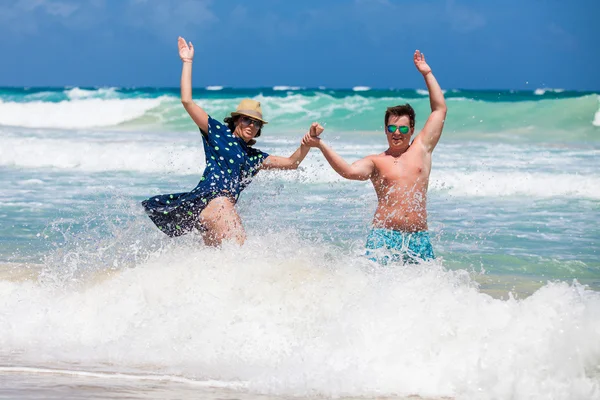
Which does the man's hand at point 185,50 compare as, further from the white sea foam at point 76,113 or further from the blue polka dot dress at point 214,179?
the white sea foam at point 76,113

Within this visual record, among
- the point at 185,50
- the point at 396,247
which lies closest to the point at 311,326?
the point at 396,247

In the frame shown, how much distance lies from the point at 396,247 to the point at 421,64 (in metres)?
1.24

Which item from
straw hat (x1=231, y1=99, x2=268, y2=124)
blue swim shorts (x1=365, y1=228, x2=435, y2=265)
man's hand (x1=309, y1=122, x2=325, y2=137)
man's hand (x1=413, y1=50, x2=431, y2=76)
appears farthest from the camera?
straw hat (x1=231, y1=99, x2=268, y2=124)

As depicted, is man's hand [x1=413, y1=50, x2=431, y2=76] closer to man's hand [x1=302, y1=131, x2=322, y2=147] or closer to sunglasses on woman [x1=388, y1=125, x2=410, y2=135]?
sunglasses on woman [x1=388, y1=125, x2=410, y2=135]

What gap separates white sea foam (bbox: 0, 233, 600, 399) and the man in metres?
0.16

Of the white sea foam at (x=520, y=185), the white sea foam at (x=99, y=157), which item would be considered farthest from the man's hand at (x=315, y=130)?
the white sea foam at (x=99, y=157)

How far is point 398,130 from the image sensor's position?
5.40 m

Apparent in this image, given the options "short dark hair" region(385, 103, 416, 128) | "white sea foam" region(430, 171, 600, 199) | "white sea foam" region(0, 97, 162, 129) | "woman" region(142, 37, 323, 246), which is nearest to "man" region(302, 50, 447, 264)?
"short dark hair" region(385, 103, 416, 128)

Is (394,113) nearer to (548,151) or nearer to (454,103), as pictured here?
(548,151)

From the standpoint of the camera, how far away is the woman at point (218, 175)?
566cm

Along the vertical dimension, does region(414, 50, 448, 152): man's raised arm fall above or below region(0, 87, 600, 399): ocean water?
above

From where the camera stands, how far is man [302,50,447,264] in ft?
17.4

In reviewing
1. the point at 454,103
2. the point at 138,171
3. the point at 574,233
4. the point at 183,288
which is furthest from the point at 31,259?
the point at 454,103

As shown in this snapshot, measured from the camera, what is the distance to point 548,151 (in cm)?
1919
